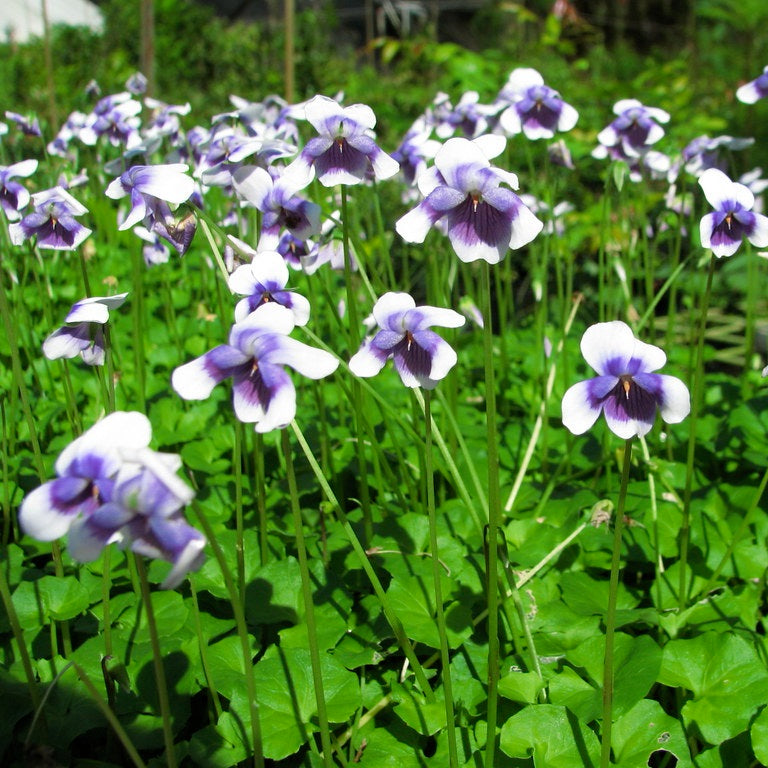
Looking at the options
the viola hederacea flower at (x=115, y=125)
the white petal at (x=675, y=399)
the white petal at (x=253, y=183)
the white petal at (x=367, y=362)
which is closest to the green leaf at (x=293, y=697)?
the white petal at (x=367, y=362)

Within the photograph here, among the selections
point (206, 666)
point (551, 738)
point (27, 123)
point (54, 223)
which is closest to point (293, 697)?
point (206, 666)

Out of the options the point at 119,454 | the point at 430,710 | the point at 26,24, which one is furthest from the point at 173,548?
the point at 26,24

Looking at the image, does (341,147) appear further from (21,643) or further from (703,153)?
(703,153)

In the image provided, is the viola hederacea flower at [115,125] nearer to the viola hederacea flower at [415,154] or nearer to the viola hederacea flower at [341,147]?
the viola hederacea flower at [415,154]

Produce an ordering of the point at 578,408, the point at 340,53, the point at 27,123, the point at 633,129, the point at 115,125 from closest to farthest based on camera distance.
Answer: the point at 578,408, the point at 633,129, the point at 115,125, the point at 27,123, the point at 340,53

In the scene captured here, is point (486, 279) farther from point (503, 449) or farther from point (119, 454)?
point (503, 449)

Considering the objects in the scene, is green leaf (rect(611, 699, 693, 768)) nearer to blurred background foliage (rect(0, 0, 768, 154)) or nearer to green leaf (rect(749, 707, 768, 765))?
green leaf (rect(749, 707, 768, 765))

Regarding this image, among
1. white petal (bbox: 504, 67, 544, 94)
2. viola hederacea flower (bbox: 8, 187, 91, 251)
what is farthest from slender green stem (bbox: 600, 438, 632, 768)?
white petal (bbox: 504, 67, 544, 94)
